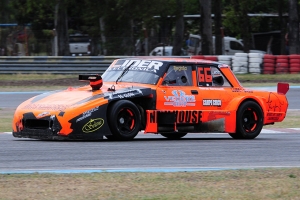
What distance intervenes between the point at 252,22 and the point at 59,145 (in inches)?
1437

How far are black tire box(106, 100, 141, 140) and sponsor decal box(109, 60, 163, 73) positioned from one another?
1.02 m

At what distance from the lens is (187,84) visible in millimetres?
11734

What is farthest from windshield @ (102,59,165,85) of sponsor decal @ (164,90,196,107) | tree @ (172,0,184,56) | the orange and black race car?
tree @ (172,0,184,56)

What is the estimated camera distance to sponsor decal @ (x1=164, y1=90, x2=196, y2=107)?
1135 centimetres

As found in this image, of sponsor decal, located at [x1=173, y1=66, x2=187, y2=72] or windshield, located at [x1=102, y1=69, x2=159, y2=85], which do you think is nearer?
windshield, located at [x1=102, y1=69, x2=159, y2=85]

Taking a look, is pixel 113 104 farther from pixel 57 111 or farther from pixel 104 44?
pixel 104 44

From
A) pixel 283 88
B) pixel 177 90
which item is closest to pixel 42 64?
pixel 283 88

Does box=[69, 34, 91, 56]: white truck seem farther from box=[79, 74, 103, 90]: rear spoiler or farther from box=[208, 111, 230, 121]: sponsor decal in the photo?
box=[79, 74, 103, 90]: rear spoiler

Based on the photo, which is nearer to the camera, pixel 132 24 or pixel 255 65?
pixel 255 65

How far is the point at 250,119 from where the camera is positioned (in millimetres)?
12227

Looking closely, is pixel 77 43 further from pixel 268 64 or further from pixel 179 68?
pixel 179 68

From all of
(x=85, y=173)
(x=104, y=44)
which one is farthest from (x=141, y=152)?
(x=104, y=44)

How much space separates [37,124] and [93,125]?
32.5 inches

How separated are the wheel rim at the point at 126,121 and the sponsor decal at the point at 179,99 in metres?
0.71
